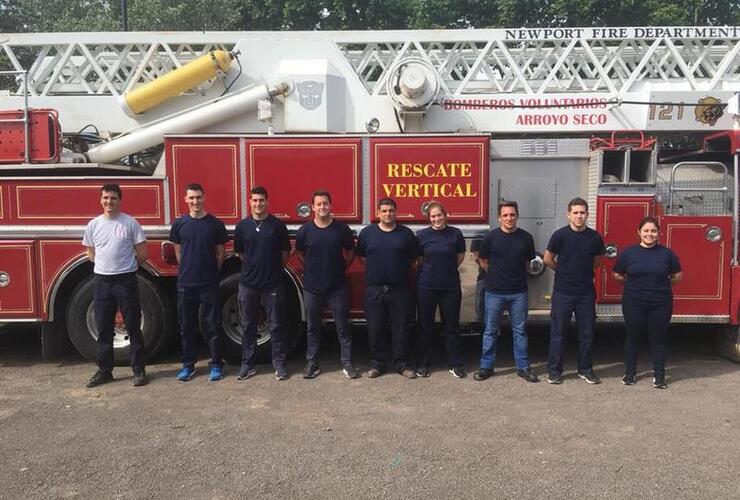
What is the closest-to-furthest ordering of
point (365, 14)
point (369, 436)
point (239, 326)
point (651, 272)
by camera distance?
1. point (369, 436)
2. point (651, 272)
3. point (239, 326)
4. point (365, 14)

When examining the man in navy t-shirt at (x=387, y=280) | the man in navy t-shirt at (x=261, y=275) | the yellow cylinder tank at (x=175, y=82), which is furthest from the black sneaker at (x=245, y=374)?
the yellow cylinder tank at (x=175, y=82)

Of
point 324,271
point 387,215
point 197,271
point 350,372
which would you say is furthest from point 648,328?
point 197,271

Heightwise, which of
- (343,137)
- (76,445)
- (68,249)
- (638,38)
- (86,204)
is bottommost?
(76,445)

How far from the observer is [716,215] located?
18.9 ft

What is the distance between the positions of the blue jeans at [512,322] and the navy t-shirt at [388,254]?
80 cm

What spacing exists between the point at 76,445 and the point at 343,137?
10.9 ft

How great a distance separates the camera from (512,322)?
5.60 metres

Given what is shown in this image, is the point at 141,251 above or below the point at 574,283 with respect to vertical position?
above

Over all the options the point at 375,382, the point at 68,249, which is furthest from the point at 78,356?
the point at 375,382

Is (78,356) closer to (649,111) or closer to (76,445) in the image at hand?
(76,445)

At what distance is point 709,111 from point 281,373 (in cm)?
498

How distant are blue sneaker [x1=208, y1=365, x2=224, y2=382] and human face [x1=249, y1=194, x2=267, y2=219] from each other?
1.42 meters

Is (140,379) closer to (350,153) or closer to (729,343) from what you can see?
(350,153)

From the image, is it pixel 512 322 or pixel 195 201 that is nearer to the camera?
pixel 195 201
